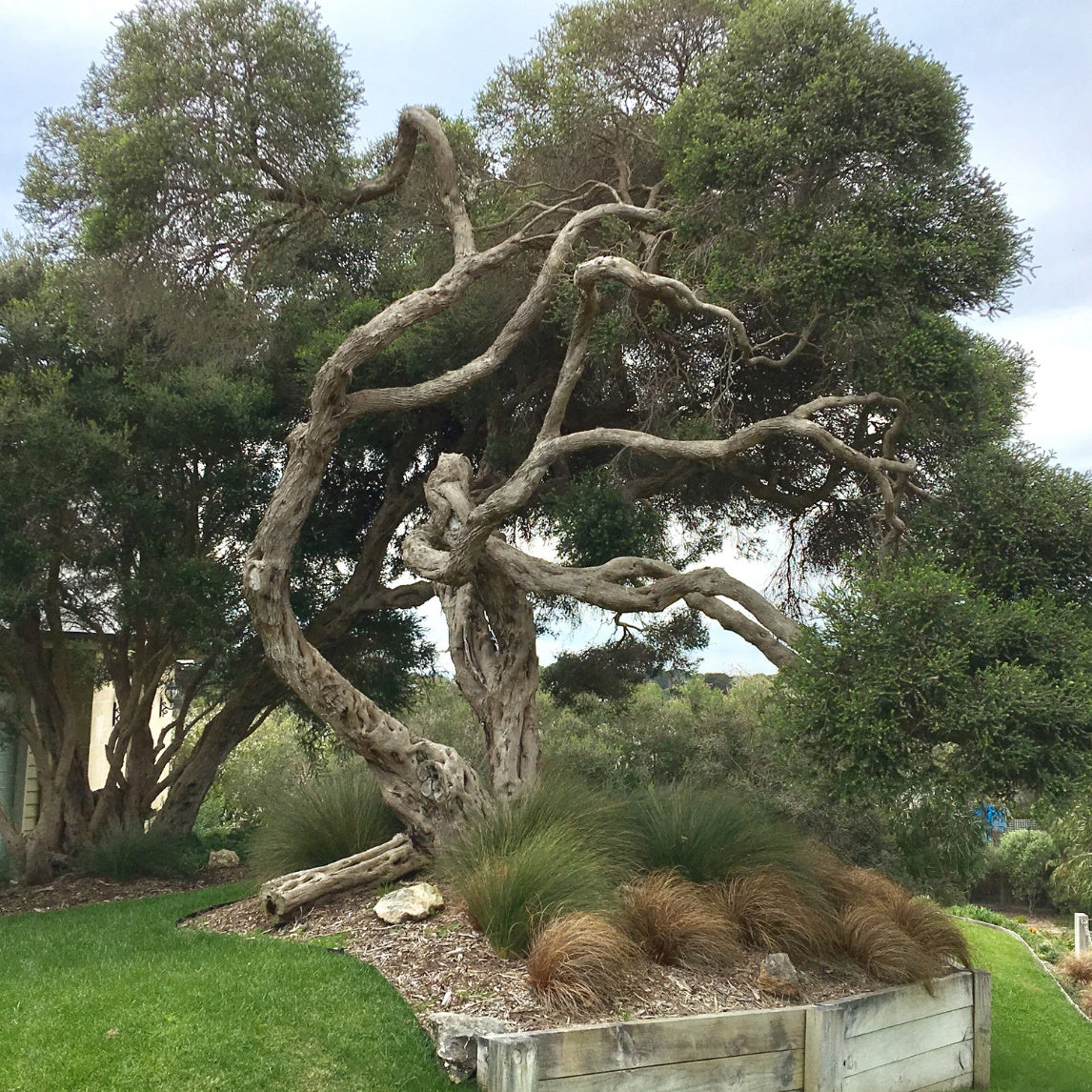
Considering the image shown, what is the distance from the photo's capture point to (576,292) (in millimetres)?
11180

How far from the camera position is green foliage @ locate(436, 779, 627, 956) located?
7039mm

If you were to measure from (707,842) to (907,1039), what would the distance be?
1959mm

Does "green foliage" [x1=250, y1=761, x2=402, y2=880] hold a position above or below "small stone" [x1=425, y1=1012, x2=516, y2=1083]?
above

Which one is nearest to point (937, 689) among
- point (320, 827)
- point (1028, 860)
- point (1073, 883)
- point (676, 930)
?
point (676, 930)

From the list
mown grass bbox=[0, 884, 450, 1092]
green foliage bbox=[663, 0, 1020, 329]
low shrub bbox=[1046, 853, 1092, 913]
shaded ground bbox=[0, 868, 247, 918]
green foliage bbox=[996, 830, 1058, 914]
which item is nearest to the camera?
mown grass bbox=[0, 884, 450, 1092]

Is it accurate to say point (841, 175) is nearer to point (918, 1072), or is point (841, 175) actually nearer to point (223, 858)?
point (918, 1072)

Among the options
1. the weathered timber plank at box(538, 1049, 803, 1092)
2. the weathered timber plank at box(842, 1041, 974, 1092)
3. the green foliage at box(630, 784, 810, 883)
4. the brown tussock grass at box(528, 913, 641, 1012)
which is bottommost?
the weathered timber plank at box(842, 1041, 974, 1092)

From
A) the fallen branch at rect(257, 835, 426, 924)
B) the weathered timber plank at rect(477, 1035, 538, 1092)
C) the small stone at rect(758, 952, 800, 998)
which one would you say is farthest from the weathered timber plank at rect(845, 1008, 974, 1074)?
the fallen branch at rect(257, 835, 426, 924)

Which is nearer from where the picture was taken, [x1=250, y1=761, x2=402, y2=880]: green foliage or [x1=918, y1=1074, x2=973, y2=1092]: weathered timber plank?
[x1=918, y1=1074, x2=973, y2=1092]: weathered timber plank

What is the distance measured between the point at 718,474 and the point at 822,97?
187 inches

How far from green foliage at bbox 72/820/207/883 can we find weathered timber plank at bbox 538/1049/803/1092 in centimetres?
809

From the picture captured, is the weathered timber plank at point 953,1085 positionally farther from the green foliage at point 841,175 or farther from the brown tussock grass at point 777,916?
the green foliage at point 841,175

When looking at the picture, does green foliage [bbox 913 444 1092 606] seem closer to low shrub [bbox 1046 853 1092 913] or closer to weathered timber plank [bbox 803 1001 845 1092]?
weathered timber plank [bbox 803 1001 845 1092]

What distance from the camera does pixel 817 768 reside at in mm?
7262
